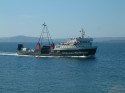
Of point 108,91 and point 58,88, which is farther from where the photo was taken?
point 58,88

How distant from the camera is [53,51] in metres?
108

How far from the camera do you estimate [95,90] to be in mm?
46281

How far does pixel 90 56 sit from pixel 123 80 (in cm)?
4680

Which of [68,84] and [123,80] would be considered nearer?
[68,84]

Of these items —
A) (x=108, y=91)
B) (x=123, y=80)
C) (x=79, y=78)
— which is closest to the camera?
(x=108, y=91)

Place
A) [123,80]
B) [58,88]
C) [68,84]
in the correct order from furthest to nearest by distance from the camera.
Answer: [123,80]
[68,84]
[58,88]

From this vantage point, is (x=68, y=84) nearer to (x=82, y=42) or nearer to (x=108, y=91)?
(x=108, y=91)

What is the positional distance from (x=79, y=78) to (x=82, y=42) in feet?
149

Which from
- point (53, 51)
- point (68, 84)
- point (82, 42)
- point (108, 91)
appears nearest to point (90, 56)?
point (82, 42)

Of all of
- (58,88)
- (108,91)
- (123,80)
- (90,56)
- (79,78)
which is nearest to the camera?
(108,91)

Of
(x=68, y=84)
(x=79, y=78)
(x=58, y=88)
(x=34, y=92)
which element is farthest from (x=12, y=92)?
(x=79, y=78)

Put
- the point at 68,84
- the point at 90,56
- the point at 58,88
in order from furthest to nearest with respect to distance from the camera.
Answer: the point at 90,56 < the point at 68,84 < the point at 58,88

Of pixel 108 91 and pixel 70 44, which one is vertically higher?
pixel 70 44

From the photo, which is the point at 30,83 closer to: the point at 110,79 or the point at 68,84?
the point at 68,84
